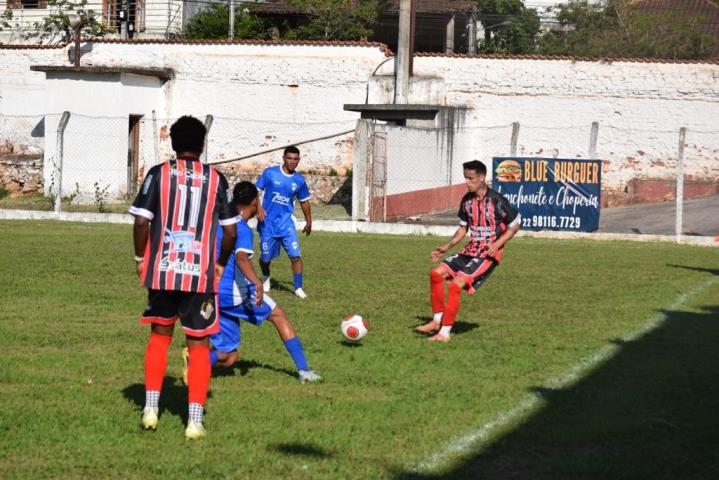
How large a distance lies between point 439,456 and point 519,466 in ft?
1.45

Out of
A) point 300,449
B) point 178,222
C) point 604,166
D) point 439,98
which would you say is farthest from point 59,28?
point 300,449

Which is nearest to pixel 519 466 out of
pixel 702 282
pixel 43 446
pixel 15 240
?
pixel 43 446

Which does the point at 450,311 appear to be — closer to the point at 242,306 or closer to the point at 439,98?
the point at 242,306

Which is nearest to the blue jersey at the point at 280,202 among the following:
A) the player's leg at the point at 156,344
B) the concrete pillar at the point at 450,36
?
the player's leg at the point at 156,344

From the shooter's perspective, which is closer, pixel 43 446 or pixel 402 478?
pixel 402 478

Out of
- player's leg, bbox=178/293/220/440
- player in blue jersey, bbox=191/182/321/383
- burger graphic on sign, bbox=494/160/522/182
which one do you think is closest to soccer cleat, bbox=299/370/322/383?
player in blue jersey, bbox=191/182/321/383

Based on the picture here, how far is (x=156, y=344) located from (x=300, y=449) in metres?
1.13

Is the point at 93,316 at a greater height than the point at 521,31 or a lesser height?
lesser

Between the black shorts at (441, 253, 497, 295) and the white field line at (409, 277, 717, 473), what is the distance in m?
1.41

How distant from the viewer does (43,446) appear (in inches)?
254

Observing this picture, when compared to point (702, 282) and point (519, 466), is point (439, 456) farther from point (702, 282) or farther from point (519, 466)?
point (702, 282)

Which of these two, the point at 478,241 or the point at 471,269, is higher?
the point at 478,241

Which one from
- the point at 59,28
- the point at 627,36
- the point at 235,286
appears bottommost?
the point at 235,286

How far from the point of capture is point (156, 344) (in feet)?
22.8
